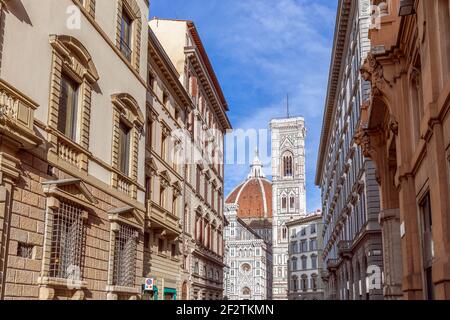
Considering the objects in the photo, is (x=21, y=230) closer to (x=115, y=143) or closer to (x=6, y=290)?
(x=6, y=290)

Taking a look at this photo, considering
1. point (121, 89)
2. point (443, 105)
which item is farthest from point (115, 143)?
point (443, 105)

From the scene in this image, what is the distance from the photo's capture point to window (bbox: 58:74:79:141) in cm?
1821

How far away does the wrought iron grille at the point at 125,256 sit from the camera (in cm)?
2205

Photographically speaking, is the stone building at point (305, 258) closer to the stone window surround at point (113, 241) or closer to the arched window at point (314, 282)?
the arched window at point (314, 282)

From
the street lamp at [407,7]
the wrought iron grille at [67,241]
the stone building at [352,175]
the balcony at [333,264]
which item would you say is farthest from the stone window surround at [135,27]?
the balcony at [333,264]

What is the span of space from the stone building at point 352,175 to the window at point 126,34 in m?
12.0

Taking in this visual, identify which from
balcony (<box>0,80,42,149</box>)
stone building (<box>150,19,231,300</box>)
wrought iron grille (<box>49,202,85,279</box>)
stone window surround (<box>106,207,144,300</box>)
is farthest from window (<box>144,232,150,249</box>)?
balcony (<box>0,80,42,149</box>)

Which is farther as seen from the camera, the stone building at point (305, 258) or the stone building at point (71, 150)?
the stone building at point (305, 258)

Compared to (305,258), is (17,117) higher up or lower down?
lower down

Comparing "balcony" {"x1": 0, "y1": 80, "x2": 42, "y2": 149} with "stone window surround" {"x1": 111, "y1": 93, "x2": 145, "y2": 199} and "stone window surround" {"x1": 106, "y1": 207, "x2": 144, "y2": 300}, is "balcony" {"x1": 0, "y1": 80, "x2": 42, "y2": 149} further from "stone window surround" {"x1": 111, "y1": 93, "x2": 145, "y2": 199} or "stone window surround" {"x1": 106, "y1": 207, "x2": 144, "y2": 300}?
"stone window surround" {"x1": 111, "y1": 93, "x2": 145, "y2": 199}

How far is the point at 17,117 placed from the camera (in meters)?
14.1

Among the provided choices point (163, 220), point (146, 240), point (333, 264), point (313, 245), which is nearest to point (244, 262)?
point (313, 245)

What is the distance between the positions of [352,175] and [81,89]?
29.3 metres

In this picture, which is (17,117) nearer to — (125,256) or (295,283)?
(125,256)
